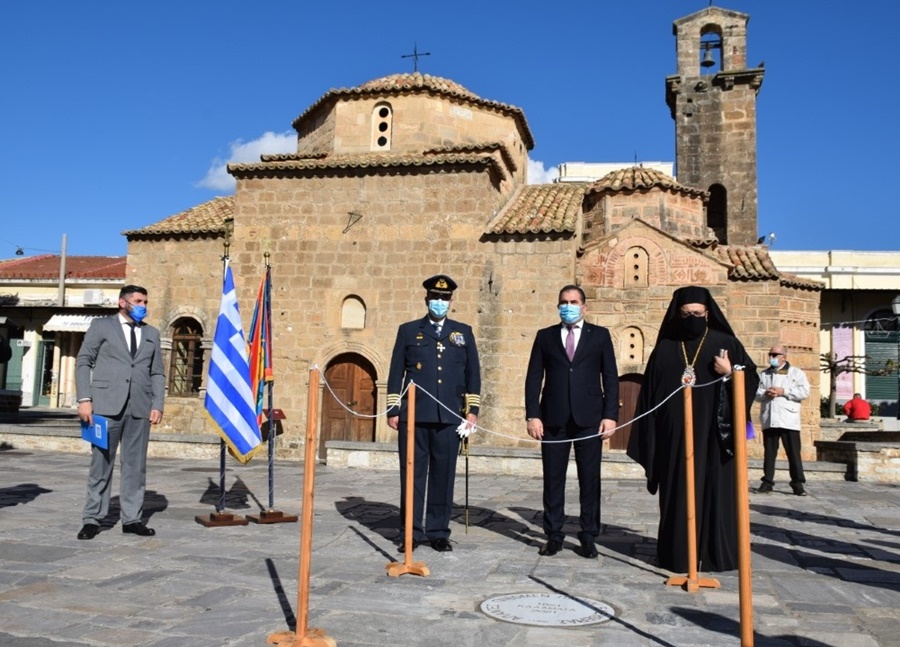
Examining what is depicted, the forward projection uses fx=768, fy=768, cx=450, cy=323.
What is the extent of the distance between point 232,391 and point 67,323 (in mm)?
26655

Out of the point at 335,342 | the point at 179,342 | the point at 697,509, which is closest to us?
the point at 697,509

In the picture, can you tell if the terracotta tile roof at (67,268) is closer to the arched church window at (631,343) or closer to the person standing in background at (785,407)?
the arched church window at (631,343)

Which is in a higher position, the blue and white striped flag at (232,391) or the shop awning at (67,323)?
the shop awning at (67,323)

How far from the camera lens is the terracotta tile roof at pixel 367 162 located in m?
15.5

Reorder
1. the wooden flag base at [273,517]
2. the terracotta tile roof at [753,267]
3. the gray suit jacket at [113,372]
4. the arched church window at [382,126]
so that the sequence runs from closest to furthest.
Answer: the gray suit jacket at [113,372] < the wooden flag base at [273,517] < the terracotta tile roof at [753,267] < the arched church window at [382,126]

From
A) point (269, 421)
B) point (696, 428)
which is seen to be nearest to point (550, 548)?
point (696, 428)

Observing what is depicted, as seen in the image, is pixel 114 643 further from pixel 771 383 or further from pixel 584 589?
pixel 771 383

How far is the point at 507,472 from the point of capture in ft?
40.0

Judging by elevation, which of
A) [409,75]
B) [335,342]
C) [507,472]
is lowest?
[507,472]

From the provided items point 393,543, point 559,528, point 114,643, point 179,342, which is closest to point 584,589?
point 559,528

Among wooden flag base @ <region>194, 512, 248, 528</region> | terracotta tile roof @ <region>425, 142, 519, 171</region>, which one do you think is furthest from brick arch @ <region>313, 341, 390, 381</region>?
wooden flag base @ <region>194, 512, 248, 528</region>

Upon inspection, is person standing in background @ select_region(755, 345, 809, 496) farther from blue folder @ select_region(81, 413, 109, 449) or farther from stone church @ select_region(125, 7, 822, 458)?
blue folder @ select_region(81, 413, 109, 449)

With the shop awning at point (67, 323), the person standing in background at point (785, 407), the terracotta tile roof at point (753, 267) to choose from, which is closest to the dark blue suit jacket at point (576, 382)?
the person standing in background at point (785, 407)

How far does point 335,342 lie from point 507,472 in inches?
208
